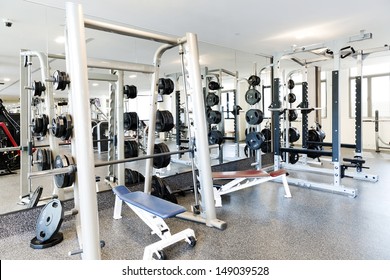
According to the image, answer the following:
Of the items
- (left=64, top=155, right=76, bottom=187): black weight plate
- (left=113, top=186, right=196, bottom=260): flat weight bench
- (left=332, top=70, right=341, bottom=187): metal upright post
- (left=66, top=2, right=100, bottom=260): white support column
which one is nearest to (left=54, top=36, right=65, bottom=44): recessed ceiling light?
(left=66, top=2, right=100, bottom=260): white support column

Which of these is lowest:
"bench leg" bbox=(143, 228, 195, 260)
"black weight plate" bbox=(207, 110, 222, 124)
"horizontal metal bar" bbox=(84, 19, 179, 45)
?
"bench leg" bbox=(143, 228, 195, 260)

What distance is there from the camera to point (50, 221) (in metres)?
2.38

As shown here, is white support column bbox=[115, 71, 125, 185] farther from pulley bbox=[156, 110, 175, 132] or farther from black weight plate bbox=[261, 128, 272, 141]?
black weight plate bbox=[261, 128, 272, 141]

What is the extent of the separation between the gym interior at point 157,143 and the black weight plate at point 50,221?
0.01 metres

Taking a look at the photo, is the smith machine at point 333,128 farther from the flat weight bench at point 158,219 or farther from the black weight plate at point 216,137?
the flat weight bench at point 158,219

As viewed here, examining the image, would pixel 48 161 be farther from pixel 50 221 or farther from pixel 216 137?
pixel 216 137

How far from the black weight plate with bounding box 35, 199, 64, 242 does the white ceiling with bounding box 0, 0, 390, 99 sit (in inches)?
53.0

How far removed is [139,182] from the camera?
3656 mm

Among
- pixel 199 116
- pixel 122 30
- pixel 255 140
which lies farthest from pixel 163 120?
pixel 255 140

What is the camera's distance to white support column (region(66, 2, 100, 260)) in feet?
6.13

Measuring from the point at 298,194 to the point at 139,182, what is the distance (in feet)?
7.27

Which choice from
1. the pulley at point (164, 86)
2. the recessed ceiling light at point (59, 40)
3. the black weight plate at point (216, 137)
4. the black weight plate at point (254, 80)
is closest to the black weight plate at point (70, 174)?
the pulley at point (164, 86)
